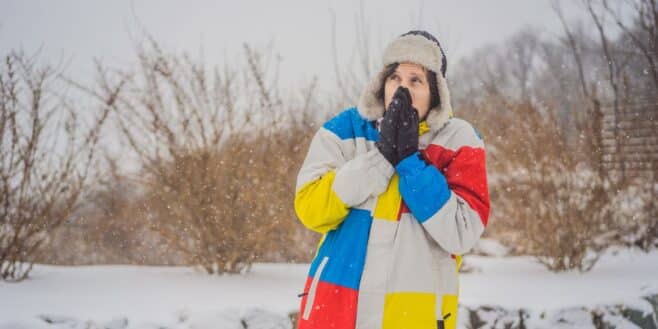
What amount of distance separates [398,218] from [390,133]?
0.25 metres

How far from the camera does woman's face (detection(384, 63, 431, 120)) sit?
154 centimetres

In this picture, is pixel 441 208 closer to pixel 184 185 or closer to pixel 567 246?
pixel 184 185

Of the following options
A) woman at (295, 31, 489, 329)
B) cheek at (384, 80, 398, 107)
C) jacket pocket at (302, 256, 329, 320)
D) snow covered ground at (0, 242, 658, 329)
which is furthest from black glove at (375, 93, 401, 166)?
snow covered ground at (0, 242, 658, 329)

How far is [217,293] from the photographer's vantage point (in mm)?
3791

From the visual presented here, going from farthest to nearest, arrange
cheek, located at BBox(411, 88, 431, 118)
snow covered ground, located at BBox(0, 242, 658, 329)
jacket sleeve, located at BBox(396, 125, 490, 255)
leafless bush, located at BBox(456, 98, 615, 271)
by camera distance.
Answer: leafless bush, located at BBox(456, 98, 615, 271) < snow covered ground, located at BBox(0, 242, 658, 329) < cheek, located at BBox(411, 88, 431, 118) < jacket sleeve, located at BBox(396, 125, 490, 255)

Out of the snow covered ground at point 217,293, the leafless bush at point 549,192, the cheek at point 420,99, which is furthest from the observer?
the leafless bush at point 549,192

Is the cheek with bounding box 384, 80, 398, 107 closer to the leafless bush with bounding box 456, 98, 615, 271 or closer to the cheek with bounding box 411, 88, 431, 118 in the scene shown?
the cheek with bounding box 411, 88, 431, 118

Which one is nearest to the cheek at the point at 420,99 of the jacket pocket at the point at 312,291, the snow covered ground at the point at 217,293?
the jacket pocket at the point at 312,291

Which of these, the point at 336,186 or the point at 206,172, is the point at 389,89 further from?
the point at 206,172

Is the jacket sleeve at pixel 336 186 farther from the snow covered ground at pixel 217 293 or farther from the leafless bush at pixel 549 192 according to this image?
the leafless bush at pixel 549 192

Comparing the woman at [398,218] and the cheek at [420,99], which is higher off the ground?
the cheek at [420,99]

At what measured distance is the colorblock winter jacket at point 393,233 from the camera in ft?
4.48


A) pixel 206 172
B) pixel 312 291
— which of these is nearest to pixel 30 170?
pixel 206 172

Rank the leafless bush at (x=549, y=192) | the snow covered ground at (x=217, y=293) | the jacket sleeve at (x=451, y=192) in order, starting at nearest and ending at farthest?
1. the jacket sleeve at (x=451, y=192)
2. the snow covered ground at (x=217, y=293)
3. the leafless bush at (x=549, y=192)
